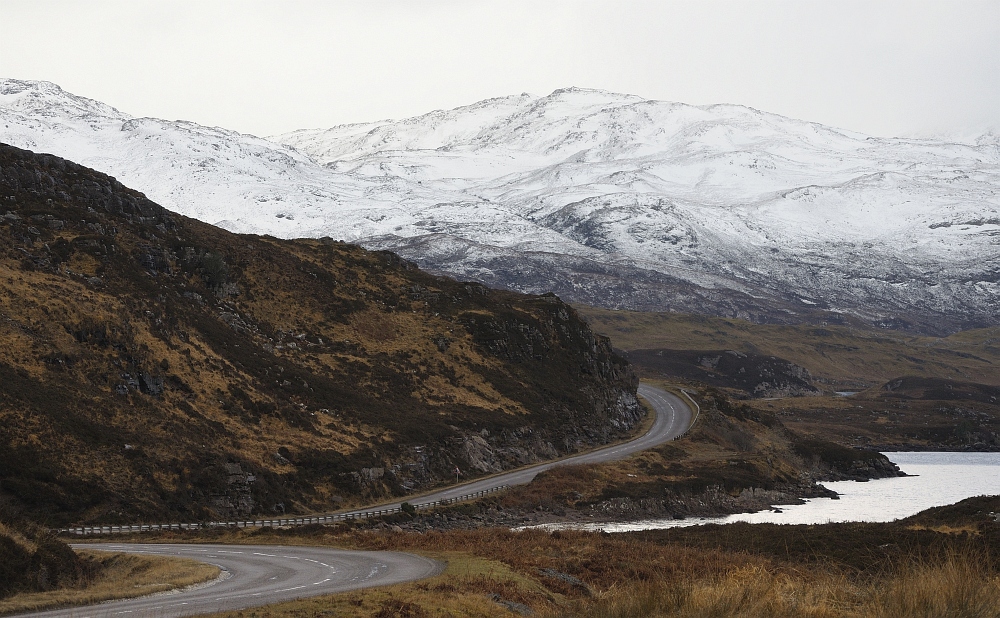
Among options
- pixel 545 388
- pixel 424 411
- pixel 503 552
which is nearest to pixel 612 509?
pixel 424 411

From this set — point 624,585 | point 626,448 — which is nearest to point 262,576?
point 624,585

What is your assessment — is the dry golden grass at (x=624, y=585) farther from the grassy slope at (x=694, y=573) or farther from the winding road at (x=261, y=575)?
the winding road at (x=261, y=575)

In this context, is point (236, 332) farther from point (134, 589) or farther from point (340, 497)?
point (134, 589)

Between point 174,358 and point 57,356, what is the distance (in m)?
10.5

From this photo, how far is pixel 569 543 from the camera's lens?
1548 inches

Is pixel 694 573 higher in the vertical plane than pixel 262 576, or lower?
higher

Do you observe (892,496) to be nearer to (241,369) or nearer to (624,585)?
(241,369)

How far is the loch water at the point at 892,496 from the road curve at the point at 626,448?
32.4ft

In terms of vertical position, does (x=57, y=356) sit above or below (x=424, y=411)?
above

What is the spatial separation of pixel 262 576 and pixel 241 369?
4871cm

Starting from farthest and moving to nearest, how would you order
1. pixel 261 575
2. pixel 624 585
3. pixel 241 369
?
pixel 241 369
pixel 261 575
pixel 624 585

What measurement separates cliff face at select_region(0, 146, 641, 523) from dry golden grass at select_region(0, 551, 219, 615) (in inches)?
759

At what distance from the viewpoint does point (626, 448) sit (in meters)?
97.1

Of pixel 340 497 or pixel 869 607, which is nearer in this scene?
pixel 869 607
